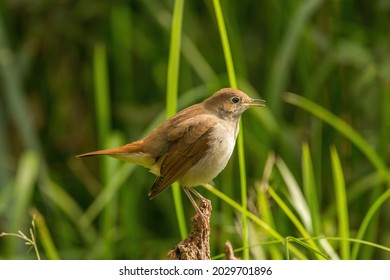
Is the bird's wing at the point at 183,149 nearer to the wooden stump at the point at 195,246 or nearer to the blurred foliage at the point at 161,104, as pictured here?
the wooden stump at the point at 195,246

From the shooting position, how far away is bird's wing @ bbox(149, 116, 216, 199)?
3.20 m

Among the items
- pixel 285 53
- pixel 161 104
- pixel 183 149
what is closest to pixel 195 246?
pixel 183 149

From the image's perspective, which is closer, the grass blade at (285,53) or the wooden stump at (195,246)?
the wooden stump at (195,246)

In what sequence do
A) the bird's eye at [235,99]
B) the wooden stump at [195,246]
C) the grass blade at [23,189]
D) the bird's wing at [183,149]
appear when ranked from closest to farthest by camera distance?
the wooden stump at [195,246] < the bird's wing at [183,149] < the bird's eye at [235,99] < the grass blade at [23,189]

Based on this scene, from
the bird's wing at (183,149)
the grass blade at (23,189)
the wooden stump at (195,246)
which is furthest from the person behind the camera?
the grass blade at (23,189)

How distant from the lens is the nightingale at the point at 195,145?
10.6 feet

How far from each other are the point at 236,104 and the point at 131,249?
1978 millimetres

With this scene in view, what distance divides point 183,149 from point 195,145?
0.08 meters

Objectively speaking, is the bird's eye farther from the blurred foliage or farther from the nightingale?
the blurred foliage

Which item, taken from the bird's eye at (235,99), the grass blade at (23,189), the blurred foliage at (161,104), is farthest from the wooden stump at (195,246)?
the grass blade at (23,189)

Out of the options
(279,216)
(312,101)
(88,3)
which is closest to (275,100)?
(312,101)

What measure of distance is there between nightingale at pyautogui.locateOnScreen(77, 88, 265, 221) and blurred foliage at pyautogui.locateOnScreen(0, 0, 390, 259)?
119 centimetres

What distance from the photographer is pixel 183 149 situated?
324 cm

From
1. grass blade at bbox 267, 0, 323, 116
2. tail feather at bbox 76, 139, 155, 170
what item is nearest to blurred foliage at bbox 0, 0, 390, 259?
grass blade at bbox 267, 0, 323, 116
